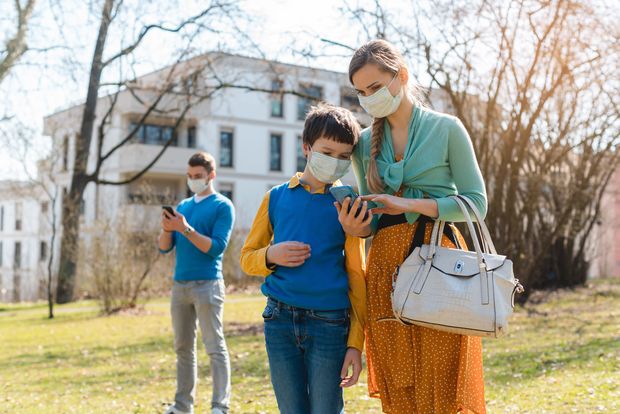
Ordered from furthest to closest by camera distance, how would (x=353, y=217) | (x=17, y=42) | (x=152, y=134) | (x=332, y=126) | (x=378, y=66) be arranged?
(x=152, y=134), (x=17, y=42), (x=332, y=126), (x=378, y=66), (x=353, y=217)

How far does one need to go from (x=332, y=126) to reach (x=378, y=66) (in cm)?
31

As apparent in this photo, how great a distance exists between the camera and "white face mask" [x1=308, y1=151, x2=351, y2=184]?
3.04m

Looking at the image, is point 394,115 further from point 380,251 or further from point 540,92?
point 540,92

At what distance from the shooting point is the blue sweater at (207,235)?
233 inches

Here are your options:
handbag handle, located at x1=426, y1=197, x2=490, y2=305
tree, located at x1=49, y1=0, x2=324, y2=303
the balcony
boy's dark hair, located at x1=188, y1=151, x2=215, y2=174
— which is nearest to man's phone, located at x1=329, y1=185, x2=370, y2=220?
handbag handle, located at x1=426, y1=197, x2=490, y2=305

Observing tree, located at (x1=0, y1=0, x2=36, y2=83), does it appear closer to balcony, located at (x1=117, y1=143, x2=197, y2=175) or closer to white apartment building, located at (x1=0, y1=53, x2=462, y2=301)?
white apartment building, located at (x1=0, y1=53, x2=462, y2=301)

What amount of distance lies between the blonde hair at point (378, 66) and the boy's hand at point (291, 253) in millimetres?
369

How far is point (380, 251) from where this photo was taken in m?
2.96

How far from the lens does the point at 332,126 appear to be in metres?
3.03

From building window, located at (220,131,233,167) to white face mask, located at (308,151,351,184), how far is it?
37234mm

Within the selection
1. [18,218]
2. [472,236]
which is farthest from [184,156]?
[472,236]

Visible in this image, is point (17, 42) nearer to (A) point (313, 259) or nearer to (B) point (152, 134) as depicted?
(A) point (313, 259)

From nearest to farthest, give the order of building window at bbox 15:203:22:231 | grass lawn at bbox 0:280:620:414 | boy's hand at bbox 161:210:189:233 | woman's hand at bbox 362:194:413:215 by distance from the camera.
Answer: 1. woman's hand at bbox 362:194:413:215
2. boy's hand at bbox 161:210:189:233
3. grass lawn at bbox 0:280:620:414
4. building window at bbox 15:203:22:231

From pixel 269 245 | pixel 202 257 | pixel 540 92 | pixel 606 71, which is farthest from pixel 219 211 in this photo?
pixel 606 71
